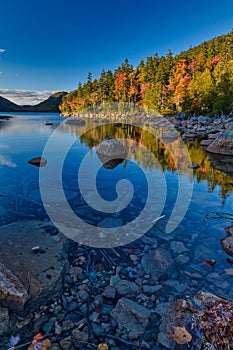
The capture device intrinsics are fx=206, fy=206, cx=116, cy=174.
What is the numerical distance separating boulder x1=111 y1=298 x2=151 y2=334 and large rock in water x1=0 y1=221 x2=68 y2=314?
103cm

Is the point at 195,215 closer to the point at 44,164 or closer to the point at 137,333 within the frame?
the point at 137,333

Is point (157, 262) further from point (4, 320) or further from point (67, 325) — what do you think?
point (4, 320)

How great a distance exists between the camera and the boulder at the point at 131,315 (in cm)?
284

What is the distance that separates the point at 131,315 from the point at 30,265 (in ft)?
6.19

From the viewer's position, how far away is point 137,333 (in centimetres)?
276

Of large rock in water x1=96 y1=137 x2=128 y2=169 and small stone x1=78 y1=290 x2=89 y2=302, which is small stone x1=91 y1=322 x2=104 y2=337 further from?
large rock in water x1=96 y1=137 x2=128 y2=169

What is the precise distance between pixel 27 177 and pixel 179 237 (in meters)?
7.29

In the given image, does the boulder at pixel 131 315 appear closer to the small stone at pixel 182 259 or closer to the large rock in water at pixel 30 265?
the large rock in water at pixel 30 265

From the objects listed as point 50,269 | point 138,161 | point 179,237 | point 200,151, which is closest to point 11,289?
point 50,269

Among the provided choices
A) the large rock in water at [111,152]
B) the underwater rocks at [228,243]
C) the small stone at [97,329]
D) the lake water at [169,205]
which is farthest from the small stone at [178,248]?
the large rock in water at [111,152]

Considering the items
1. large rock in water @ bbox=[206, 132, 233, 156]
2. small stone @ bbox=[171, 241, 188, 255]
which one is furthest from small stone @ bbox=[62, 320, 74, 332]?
large rock in water @ bbox=[206, 132, 233, 156]

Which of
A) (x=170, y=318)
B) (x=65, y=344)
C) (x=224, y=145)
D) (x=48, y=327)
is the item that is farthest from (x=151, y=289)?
(x=224, y=145)

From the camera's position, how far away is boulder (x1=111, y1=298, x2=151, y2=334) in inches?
112

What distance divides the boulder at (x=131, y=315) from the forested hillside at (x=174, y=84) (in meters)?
35.1
